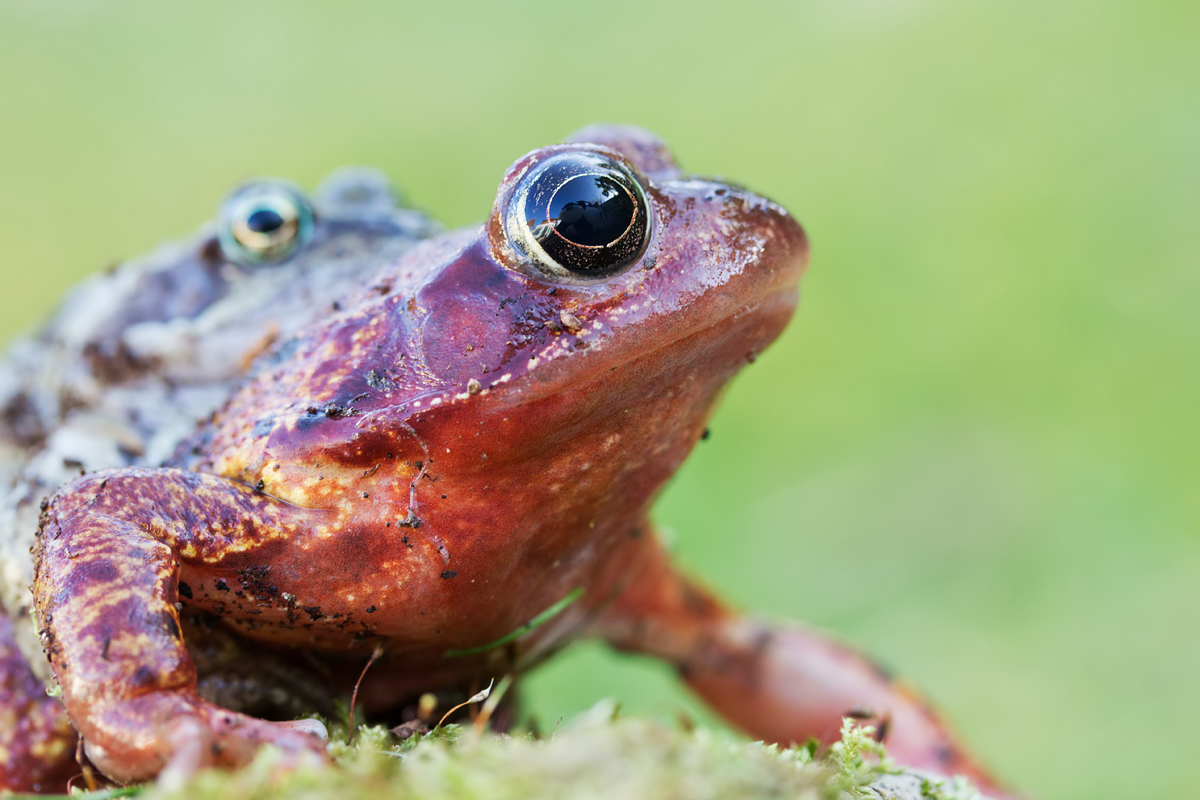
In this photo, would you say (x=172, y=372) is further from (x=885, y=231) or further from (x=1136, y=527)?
(x=885, y=231)

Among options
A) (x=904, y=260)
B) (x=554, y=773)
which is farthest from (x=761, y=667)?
(x=904, y=260)

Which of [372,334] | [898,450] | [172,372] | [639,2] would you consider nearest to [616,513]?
[372,334]

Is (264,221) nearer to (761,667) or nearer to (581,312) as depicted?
(581,312)

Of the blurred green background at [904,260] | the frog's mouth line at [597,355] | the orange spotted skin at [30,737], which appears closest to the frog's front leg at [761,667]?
the blurred green background at [904,260]

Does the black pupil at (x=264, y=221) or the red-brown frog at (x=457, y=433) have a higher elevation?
the black pupil at (x=264, y=221)

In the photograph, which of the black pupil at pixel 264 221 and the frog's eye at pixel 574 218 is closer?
the frog's eye at pixel 574 218

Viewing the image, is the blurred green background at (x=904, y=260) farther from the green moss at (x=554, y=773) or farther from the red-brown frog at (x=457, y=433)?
the green moss at (x=554, y=773)
